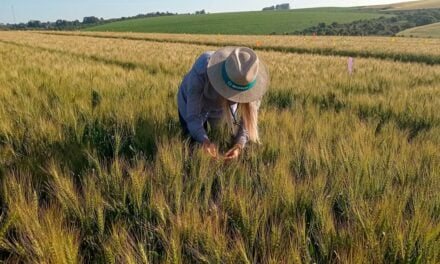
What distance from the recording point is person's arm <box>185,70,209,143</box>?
231 centimetres

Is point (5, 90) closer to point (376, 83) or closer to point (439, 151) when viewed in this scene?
point (439, 151)

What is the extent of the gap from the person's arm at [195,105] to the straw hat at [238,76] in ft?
0.83

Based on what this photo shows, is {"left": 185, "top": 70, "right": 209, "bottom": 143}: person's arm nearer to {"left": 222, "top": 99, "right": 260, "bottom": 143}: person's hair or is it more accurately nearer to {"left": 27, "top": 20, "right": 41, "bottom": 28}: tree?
{"left": 222, "top": 99, "right": 260, "bottom": 143}: person's hair

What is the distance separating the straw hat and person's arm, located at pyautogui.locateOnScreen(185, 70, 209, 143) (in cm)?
25

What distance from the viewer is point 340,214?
1.46 metres

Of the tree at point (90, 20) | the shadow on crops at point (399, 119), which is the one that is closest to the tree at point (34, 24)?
the tree at point (90, 20)

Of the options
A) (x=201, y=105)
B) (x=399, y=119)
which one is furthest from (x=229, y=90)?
(x=399, y=119)

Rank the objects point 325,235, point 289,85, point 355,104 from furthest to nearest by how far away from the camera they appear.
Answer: point 289,85, point 355,104, point 325,235

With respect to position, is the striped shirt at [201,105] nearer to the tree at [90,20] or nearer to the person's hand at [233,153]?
the person's hand at [233,153]

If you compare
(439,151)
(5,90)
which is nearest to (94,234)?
(439,151)

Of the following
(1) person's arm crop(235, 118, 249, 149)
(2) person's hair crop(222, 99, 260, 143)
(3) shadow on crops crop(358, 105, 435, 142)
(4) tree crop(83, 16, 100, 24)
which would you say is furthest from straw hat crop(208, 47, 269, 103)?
(4) tree crop(83, 16, 100, 24)

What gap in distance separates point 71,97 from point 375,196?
8.55ft

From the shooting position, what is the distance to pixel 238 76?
6.57 ft

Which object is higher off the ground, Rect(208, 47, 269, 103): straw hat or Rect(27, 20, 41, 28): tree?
Rect(27, 20, 41, 28): tree
